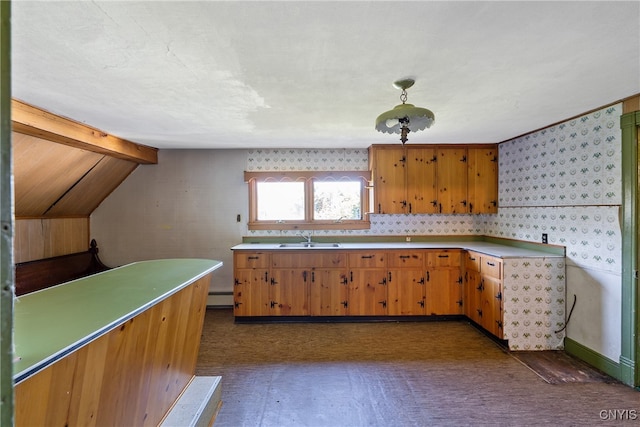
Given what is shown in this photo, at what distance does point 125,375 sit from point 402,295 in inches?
120

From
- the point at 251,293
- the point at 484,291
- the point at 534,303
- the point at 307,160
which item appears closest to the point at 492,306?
the point at 484,291

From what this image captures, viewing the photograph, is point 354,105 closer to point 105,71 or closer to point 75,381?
point 105,71

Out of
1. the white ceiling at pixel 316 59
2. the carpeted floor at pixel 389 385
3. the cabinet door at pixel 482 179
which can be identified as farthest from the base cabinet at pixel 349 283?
the white ceiling at pixel 316 59

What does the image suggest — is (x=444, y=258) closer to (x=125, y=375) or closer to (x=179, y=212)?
(x=125, y=375)

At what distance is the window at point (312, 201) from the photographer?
432 cm

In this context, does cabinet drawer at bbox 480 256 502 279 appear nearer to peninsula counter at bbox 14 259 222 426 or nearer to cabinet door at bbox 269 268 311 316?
cabinet door at bbox 269 268 311 316

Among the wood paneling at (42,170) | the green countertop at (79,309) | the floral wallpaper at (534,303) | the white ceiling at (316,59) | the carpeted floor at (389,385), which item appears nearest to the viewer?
the green countertop at (79,309)

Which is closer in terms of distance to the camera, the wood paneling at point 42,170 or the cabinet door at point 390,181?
the wood paneling at point 42,170

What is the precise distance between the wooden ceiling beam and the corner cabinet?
10.0 ft

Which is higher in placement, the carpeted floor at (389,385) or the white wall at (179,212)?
the white wall at (179,212)

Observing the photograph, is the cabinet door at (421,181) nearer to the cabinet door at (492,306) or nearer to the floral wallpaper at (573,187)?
the floral wallpaper at (573,187)

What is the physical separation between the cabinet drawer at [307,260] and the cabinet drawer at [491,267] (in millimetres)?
1546

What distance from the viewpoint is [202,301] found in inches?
89.1

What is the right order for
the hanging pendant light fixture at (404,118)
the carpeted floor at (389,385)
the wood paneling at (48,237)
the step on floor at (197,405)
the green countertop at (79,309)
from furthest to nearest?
the wood paneling at (48,237) < the carpeted floor at (389,385) < the hanging pendant light fixture at (404,118) < the step on floor at (197,405) < the green countertop at (79,309)
